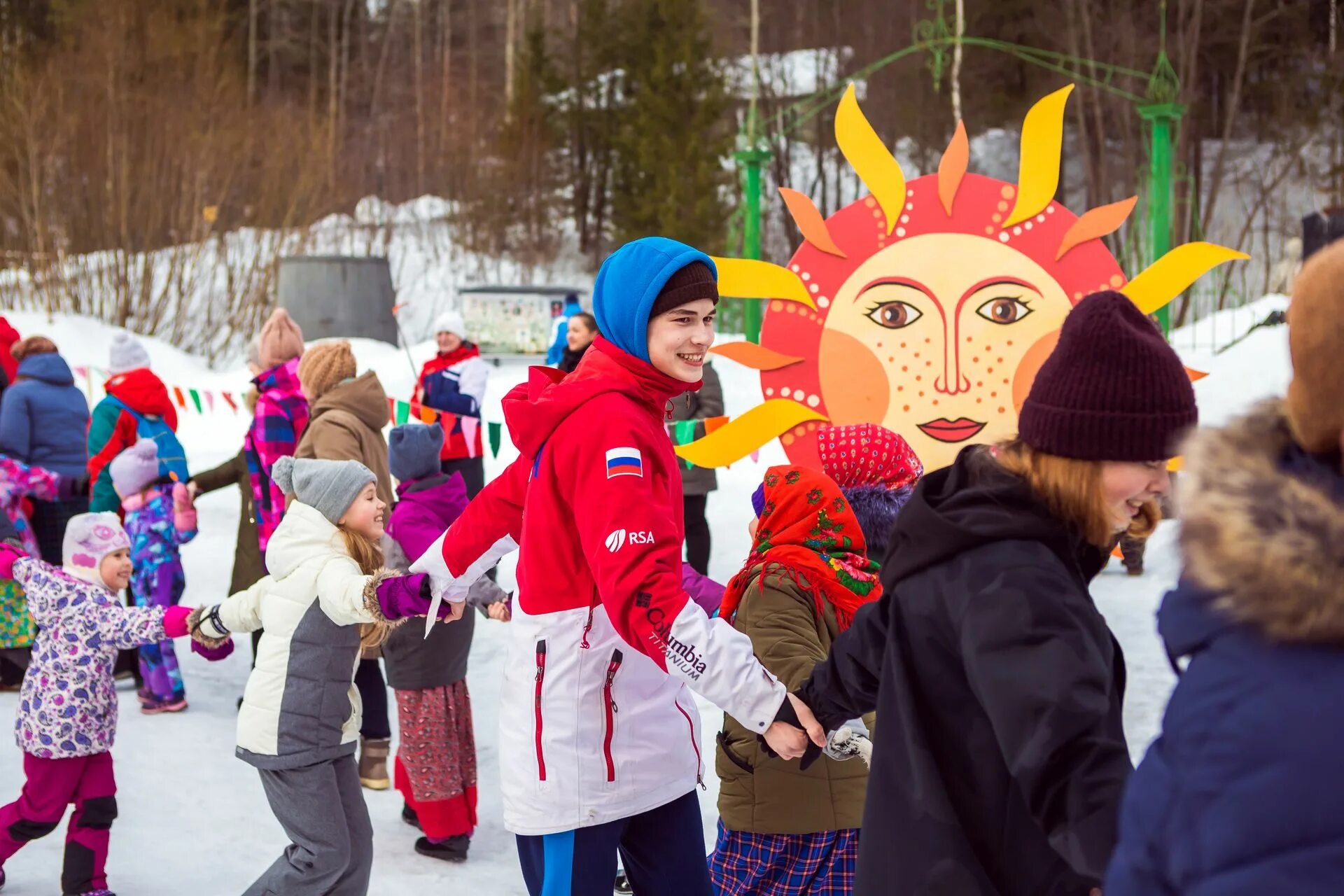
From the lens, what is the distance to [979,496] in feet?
6.25

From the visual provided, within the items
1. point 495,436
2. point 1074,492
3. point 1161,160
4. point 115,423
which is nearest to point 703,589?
point 1074,492

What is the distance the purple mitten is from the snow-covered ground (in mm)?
823

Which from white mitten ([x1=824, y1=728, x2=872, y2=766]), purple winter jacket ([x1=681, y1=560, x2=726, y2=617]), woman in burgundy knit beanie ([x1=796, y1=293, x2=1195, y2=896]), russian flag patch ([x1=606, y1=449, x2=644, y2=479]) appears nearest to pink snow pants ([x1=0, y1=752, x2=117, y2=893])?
purple winter jacket ([x1=681, y1=560, x2=726, y2=617])

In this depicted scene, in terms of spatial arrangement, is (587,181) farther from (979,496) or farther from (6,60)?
(979,496)

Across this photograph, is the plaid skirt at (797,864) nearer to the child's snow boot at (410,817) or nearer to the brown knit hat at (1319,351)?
the brown knit hat at (1319,351)

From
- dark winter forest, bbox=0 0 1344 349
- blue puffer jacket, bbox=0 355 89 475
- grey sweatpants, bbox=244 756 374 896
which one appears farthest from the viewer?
dark winter forest, bbox=0 0 1344 349

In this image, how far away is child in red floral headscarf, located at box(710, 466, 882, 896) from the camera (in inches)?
120

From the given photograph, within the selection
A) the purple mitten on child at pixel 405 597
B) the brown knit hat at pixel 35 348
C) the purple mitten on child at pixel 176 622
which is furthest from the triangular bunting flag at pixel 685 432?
the purple mitten on child at pixel 405 597

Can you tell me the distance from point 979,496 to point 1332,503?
24.8 inches

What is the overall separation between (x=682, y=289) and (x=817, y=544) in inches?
26.9

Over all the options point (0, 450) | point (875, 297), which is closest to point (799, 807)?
point (875, 297)

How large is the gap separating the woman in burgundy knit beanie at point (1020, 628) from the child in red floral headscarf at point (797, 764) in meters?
0.99

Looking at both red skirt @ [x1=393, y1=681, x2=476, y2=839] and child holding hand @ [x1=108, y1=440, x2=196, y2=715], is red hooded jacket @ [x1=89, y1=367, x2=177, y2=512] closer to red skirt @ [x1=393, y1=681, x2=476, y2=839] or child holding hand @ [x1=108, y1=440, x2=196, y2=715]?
child holding hand @ [x1=108, y1=440, x2=196, y2=715]

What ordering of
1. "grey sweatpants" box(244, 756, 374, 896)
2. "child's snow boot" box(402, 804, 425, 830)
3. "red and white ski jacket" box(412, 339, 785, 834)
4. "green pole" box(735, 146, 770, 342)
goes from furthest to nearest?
"green pole" box(735, 146, 770, 342)
"child's snow boot" box(402, 804, 425, 830)
"grey sweatpants" box(244, 756, 374, 896)
"red and white ski jacket" box(412, 339, 785, 834)
